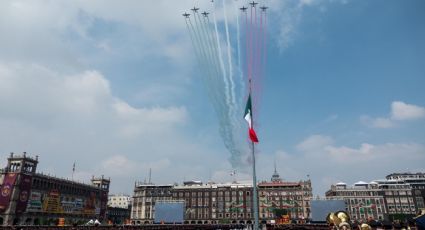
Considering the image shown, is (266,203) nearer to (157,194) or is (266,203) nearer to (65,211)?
(157,194)

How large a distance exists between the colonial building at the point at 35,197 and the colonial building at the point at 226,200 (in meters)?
20.2

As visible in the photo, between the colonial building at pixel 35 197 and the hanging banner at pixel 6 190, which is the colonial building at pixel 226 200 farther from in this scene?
the hanging banner at pixel 6 190

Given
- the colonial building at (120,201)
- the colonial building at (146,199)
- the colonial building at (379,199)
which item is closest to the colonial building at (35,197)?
the colonial building at (146,199)

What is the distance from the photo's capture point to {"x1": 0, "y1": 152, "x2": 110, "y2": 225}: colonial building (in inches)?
3034

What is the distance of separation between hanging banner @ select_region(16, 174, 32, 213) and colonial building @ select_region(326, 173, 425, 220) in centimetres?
9391

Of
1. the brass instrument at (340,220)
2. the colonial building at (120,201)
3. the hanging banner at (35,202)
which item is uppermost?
the colonial building at (120,201)

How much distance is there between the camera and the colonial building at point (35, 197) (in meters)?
77.1

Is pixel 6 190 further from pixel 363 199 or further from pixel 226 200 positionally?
pixel 363 199

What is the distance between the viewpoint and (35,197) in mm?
82625

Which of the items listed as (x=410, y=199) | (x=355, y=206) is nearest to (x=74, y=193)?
(x=355, y=206)

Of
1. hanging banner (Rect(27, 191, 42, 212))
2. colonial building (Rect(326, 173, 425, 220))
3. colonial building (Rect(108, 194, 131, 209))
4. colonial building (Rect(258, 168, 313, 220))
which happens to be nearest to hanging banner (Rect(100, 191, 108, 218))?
hanging banner (Rect(27, 191, 42, 212))

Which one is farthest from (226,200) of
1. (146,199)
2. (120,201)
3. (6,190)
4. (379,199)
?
(120,201)

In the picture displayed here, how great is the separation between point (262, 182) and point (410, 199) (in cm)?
4949

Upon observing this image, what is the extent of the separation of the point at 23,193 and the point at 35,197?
4.01 m
